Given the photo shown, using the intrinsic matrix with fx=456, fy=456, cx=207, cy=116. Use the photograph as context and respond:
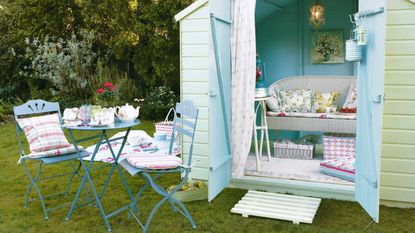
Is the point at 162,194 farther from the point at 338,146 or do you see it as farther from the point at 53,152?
the point at 338,146

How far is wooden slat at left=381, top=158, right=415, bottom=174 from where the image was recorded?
4305 millimetres

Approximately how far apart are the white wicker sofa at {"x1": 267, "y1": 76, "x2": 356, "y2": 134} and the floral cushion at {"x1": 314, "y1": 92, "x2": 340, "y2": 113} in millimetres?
209

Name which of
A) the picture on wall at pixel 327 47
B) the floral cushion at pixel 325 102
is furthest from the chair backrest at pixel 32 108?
the picture on wall at pixel 327 47

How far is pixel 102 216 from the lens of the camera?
4285mm

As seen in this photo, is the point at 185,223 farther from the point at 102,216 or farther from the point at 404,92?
the point at 404,92

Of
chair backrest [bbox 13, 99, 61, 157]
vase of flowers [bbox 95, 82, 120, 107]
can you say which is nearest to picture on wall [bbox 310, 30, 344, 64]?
vase of flowers [bbox 95, 82, 120, 107]

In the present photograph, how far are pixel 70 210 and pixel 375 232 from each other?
8.96 ft

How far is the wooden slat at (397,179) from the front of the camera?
432 cm

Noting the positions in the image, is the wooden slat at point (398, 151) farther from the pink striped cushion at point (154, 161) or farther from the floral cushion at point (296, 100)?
the floral cushion at point (296, 100)

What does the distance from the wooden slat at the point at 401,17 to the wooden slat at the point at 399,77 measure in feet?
1.47

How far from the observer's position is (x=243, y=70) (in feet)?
15.9

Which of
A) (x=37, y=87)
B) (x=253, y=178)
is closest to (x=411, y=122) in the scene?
(x=253, y=178)

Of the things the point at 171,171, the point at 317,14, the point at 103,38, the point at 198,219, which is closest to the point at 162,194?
the point at 171,171

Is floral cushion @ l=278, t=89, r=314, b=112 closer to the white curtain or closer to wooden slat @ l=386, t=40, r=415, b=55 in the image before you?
the white curtain
